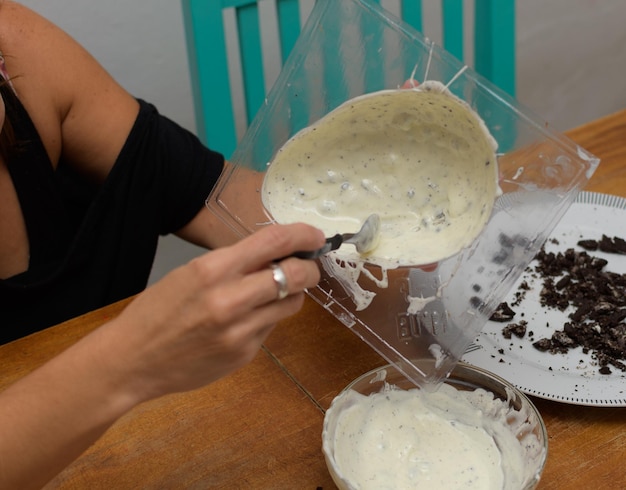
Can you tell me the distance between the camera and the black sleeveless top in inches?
42.0

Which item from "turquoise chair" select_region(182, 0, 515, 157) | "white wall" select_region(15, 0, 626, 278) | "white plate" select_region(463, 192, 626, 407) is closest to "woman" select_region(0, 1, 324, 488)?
"turquoise chair" select_region(182, 0, 515, 157)

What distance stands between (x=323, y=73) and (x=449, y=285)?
0.27 m

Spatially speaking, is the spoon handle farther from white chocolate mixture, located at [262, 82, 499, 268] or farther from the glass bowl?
the glass bowl

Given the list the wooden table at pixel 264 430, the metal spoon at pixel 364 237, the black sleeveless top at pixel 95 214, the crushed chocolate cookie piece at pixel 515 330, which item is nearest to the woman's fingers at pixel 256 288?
the metal spoon at pixel 364 237

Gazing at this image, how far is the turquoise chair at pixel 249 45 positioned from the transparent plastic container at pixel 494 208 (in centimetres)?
59

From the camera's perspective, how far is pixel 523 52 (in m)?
2.29

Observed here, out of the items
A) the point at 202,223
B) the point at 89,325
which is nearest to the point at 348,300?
the point at 89,325

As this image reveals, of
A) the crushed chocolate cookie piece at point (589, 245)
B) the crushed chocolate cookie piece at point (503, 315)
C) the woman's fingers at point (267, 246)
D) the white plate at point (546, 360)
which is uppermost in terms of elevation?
the woman's fingers at point (267, 246)

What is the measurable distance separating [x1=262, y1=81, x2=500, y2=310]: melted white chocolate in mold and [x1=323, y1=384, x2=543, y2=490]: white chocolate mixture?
0.13 meters

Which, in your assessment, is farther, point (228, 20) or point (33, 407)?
point (228, 20)

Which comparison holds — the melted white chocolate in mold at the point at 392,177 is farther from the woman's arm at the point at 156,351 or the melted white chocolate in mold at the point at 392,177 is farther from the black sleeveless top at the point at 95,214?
the black sleeveless top at the point at 95,214

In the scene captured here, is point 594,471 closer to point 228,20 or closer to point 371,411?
point 371,411

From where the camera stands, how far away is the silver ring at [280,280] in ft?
2.03

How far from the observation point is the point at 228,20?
1.41 metres
